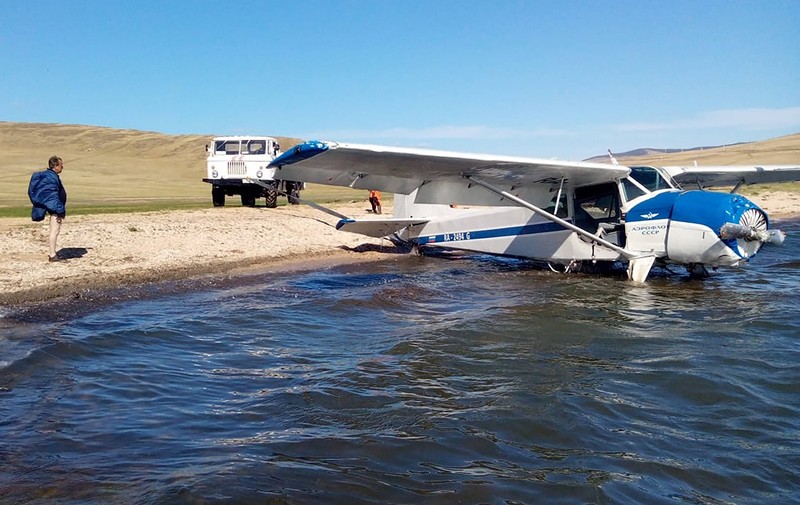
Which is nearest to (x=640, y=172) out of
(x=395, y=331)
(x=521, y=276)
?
(x=521, y=276)

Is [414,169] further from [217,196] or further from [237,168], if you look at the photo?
[217,196]

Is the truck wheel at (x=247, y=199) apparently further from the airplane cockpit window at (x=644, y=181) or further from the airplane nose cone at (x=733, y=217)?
the airplane nose cone at (x=733, y=217)

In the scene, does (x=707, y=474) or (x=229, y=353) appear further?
(x=229, y=353)

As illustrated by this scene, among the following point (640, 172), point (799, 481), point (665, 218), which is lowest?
point (799, 481)

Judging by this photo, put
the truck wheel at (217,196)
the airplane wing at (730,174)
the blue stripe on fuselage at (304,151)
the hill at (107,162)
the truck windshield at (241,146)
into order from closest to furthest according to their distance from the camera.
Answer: the blue stripe on fuselage at (304,151) → the airplane wing at (730,174) → the truck wheel at (217,196) → the truck windshield at (241,146) → the hill at (107,162)

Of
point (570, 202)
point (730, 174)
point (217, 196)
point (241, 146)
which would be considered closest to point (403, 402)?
point (570, 202)

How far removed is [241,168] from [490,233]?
11.5 meters

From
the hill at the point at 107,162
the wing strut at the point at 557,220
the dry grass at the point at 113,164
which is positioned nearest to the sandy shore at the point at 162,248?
the wing strut at the point at 557,220

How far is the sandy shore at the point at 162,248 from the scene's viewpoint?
35.1ft

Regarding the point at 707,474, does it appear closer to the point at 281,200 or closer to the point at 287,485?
the point at 287,485

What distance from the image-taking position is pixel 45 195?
36.3ft

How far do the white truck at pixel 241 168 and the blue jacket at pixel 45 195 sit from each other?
435 inches

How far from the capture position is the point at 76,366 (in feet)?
21.0

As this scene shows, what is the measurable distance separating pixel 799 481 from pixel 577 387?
205 centimetres
